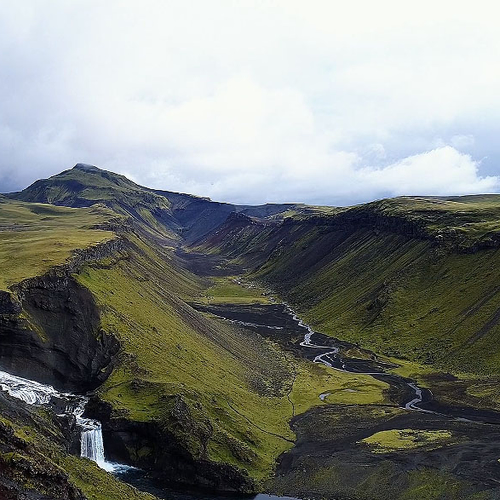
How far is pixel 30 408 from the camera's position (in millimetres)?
97688

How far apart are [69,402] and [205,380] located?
121 ft

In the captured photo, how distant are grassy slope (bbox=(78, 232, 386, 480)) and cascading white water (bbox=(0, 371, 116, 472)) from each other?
21.0 ft

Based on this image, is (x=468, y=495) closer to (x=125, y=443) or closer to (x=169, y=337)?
(x=125, y=443)

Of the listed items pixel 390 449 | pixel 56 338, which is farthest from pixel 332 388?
pixel 56 338

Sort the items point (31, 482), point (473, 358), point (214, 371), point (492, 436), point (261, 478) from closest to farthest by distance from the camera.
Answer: point (31, 482), point (261, 478), point (492, 436), point (214, 371), point (473, 358)

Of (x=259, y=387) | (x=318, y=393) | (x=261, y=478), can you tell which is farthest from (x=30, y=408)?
(x=318, y=393)

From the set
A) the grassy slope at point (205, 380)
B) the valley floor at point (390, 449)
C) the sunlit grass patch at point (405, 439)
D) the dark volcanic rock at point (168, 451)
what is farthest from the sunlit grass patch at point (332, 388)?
the dark volcanic rock at point (168, 451)

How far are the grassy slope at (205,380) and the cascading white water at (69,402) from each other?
21.0 feet

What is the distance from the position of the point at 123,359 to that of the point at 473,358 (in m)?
122

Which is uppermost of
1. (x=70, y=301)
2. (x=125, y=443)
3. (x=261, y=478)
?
(x=70, y=301)

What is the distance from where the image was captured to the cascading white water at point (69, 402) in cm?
10762

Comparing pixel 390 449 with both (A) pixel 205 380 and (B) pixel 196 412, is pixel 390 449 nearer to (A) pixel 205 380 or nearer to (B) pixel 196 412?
(B) pixel 196 412

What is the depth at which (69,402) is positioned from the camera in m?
118

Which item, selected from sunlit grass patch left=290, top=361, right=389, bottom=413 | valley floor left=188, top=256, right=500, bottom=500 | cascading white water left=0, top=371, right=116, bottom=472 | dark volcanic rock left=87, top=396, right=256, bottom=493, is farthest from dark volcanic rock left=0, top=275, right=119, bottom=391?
sunlit grass patch left=290, top=361, right=389, bottom=413
